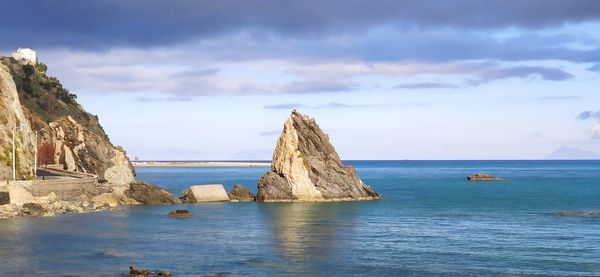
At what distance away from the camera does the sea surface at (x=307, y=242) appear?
4778 cm

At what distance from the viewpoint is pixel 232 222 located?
78.8 m

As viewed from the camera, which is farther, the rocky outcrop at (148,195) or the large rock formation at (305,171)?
the large rock formation at (305,171)

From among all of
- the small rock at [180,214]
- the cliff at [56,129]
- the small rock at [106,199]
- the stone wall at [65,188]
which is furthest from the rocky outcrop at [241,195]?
the small rock at [180,214]

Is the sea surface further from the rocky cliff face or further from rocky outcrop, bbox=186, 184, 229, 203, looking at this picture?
the rocky cliff face

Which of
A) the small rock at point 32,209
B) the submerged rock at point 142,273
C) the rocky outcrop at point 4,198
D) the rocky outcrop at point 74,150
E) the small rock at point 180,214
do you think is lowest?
the submerged rock at point 142,273

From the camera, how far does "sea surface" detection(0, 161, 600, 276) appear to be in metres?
47.8

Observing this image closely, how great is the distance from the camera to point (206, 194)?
108375 mm

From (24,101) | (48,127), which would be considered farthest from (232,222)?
(24,101)

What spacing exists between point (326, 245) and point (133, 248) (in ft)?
50.6

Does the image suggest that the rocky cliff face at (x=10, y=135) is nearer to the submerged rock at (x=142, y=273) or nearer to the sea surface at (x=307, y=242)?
the sea surface at (x=307, y=242)

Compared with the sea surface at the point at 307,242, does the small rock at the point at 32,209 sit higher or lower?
higher

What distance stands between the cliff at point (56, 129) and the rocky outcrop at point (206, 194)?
1108 cm

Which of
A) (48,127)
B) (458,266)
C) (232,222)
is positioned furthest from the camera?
(48,127)

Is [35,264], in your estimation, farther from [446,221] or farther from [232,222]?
[446,221]
